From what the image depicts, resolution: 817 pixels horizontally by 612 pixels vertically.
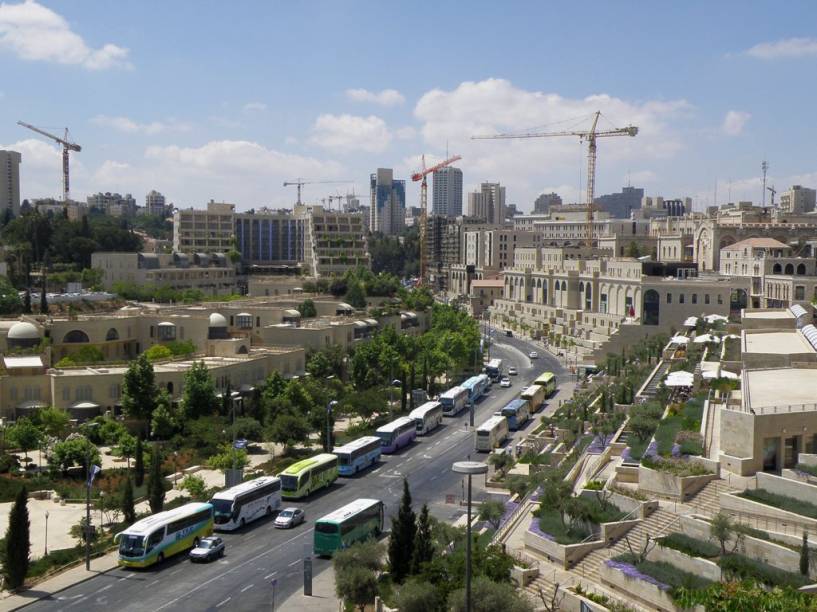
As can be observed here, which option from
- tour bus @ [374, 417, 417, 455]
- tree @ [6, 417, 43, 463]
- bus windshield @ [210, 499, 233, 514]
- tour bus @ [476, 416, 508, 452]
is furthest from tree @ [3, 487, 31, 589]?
tour bus @ [476, 416, 508, 452]

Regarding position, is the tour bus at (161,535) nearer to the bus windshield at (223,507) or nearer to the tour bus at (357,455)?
the bus windshield at (223,507)

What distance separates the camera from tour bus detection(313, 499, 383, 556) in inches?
1198

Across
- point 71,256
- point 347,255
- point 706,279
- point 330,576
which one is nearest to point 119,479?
point 330,576

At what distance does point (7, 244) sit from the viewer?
99.8 metres

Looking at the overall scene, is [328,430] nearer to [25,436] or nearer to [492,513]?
[25,436]

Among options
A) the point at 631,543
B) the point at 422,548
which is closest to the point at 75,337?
the point at 422,548

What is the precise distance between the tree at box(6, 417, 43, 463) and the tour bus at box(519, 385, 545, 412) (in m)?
27.9

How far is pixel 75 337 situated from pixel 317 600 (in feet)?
131

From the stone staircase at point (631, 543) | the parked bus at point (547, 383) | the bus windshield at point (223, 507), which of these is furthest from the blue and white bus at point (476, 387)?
the stone staircase at point (631, 543)

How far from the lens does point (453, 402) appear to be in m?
57.3

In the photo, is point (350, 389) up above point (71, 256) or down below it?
below

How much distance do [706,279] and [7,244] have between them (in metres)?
71.9

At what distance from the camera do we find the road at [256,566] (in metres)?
26.7

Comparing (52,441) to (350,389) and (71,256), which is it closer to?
(350,389)
